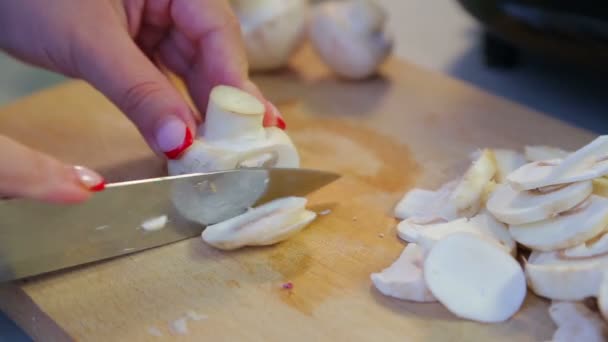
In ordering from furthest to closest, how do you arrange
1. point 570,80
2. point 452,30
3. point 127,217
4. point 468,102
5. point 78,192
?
point 452,30, point 570,80, point 468,102, point 127,217, point 78,192

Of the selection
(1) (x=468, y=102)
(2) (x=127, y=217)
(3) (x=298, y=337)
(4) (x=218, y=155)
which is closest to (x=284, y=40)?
(1) (x=468, y=102)

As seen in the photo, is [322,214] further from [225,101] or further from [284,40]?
[284,40]

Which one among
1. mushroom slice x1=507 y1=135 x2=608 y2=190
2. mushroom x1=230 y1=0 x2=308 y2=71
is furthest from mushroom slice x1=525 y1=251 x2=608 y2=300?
mushroom x1=230 y1=0 x2=308 y2=71

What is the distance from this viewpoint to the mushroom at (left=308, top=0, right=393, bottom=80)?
155 cm

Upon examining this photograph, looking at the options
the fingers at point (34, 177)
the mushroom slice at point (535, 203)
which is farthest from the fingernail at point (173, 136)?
the mushroom slice at point (535, 203)

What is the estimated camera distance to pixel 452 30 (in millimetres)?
2029

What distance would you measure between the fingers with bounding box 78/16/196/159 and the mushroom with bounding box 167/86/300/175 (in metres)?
0.03

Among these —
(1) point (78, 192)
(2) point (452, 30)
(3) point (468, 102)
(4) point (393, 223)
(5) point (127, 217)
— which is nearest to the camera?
(1) point (78, 192)

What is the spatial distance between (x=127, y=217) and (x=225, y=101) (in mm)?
244

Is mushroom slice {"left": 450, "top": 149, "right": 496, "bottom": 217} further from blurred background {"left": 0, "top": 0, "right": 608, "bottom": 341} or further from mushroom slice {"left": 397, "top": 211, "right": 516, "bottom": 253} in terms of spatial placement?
blurred background {"left": 0, "top": 0, "right": 608, "bottom": 341}

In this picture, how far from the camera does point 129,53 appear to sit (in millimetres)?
1119

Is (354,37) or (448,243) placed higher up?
(354,37)

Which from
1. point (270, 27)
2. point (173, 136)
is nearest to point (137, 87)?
point (173, 136)

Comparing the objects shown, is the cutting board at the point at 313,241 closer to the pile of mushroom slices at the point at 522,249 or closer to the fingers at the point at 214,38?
the pile of mushroom slices at the point at 522,249
